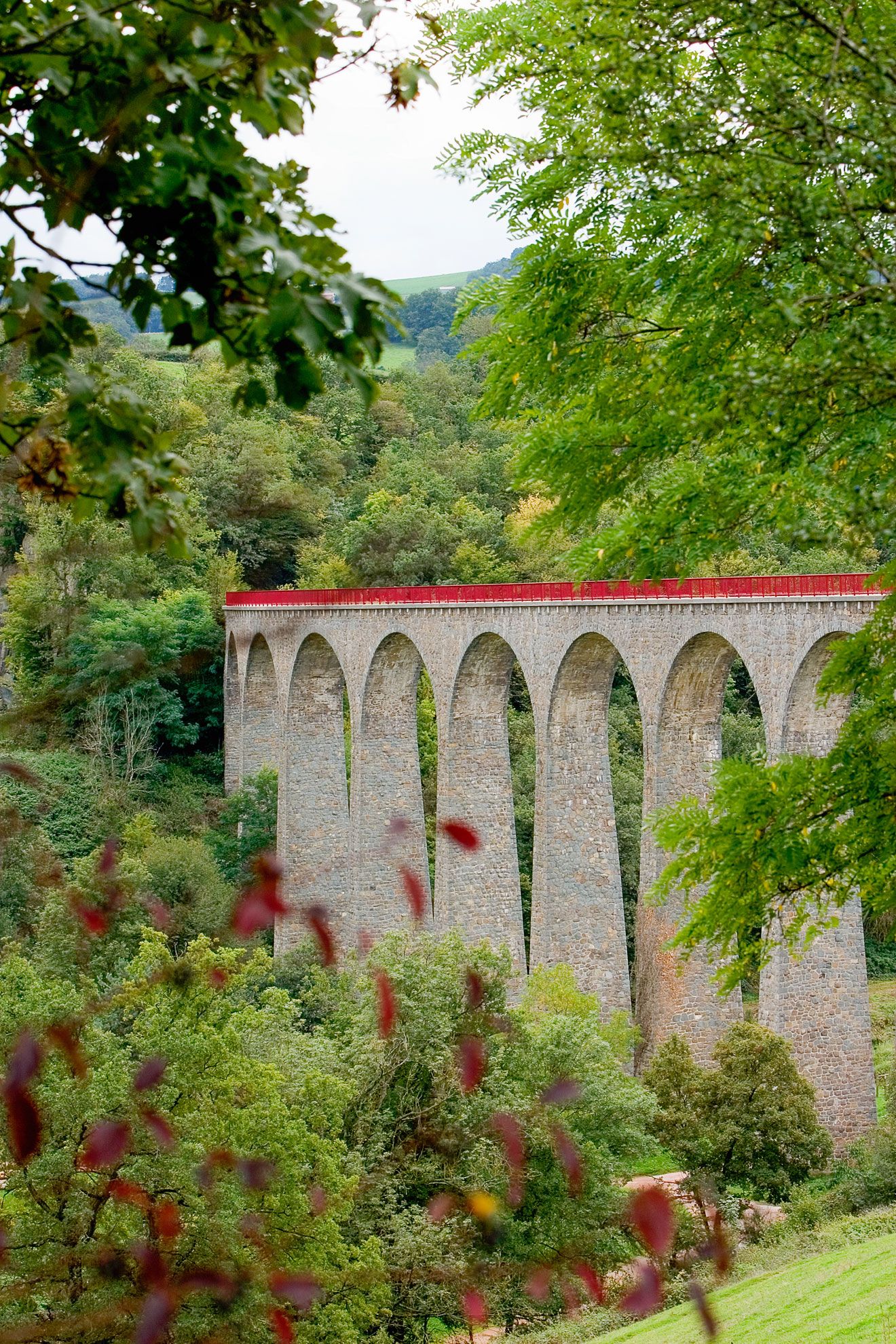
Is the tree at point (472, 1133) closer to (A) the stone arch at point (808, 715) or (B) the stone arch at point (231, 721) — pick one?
(A) the stone arch at point (808, 715)

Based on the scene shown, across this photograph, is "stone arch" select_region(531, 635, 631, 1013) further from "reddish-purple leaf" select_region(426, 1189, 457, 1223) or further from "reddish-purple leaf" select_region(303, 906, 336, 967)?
"reddish-purple leaf" select_region(303, 906, 336, 967)

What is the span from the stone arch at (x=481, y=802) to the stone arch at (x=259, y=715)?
12.9 m

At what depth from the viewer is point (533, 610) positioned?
24.4 m

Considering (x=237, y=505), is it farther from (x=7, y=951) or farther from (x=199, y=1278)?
(x=199, y=1278)

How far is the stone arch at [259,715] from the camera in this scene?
39.4 m

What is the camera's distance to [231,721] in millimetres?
41562

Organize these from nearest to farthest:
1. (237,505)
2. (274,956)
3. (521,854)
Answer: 1. (274,956)
2. (521,854)
3. (237,505)

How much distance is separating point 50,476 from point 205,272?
0.67 metres

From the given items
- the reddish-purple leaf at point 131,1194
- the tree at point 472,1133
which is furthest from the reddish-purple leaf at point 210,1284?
the tree at point 472,1133

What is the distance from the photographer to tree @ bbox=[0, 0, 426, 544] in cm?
279

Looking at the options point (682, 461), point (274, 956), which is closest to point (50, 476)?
point (682, 461)

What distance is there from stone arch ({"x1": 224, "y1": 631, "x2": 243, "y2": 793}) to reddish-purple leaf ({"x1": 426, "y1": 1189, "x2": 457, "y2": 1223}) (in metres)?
25.5

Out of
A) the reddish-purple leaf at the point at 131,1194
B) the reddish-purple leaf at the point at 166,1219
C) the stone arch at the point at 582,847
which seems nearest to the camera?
the reddish-purple leaf at the point at 166,1219

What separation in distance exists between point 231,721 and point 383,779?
11.4 m
